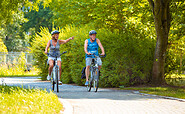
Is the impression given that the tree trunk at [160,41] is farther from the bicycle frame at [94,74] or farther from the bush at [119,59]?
the bicycle frame at [94,74]

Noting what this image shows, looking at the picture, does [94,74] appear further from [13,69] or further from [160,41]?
[13,69]

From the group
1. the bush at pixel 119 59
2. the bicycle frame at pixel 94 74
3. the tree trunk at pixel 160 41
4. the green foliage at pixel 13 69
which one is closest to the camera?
the bicycle frame at pixel 94 74

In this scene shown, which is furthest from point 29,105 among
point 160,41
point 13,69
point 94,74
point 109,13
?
point 13,69

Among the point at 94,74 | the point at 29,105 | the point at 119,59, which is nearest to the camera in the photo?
the point at 29,105

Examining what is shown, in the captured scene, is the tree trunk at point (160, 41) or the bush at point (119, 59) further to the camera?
the tree trunk at point (160, 41)

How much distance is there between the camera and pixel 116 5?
22438 mm

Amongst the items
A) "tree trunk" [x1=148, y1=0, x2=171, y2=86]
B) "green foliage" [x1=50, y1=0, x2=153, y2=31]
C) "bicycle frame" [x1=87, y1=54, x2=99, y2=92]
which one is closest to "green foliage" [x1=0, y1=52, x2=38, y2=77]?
"green foliage" [x1=50, y1=0, x2=153, y2=31]

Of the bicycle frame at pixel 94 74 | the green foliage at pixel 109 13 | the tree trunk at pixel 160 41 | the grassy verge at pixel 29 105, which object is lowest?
the grassy verge at pixel 29 105

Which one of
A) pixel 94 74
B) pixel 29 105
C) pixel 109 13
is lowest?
pixel 29 105

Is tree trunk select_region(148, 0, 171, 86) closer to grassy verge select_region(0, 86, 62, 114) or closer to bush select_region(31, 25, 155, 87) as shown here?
bush select_region(31, 25, 155, 87)

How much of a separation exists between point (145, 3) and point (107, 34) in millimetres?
5658

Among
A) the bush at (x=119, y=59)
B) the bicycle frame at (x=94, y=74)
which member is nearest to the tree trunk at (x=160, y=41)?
the bush at (x=119, y=59)

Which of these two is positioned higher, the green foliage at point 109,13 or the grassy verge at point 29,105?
the green foliage at point 109,13

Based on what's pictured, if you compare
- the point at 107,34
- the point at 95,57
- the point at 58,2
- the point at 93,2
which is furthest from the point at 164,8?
the point at 58,2
